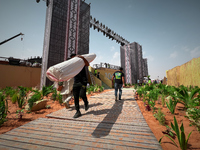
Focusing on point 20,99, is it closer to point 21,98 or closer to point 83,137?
point 21,98

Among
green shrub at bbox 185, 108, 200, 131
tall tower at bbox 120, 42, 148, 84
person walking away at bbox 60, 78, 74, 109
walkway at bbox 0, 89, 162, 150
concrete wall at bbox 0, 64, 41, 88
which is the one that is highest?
tall tower at bbox 120, 42, 148, 84

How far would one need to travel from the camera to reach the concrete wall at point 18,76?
11242 millimetres

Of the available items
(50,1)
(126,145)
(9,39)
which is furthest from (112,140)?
(9,39)

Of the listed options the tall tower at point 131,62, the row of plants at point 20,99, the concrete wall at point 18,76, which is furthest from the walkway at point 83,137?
the tall tower at point 131,62

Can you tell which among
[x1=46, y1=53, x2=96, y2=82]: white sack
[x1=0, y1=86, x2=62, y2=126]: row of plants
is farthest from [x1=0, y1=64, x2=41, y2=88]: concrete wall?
[x1=46, y1=53, x2=96, y2=82]: white sack

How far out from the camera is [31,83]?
12.9m

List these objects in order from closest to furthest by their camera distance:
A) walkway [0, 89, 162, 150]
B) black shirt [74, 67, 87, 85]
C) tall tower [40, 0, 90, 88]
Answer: walkway [0, 89, 162, 150], black shirt [74, 67, 87, 85], tall tower [40, 0, 90, 88]

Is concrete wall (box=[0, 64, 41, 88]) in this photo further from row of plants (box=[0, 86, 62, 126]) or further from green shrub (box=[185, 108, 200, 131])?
green shrub (box=[185, 108, 200, 131])

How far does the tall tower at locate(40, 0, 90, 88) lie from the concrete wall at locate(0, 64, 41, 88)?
5.62m

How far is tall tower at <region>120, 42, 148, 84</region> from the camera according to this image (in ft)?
67.0

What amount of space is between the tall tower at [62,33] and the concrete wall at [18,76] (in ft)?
18.4

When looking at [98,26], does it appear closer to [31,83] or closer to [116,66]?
[116,66]

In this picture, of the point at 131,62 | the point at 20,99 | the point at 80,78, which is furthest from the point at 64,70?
the point at 131,62

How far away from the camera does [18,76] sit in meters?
12.1
